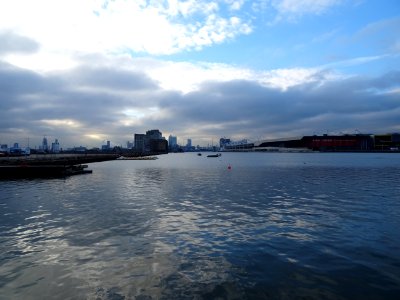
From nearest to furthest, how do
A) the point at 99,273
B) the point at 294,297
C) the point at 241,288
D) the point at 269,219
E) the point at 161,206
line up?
1. the point at 294,297
2. the point at 241,288
3. the point at 99,273
4. the point at 269,219
5. the point at 161,206

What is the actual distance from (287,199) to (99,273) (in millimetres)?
24440

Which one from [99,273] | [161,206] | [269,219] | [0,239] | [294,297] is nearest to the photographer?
[294,297]

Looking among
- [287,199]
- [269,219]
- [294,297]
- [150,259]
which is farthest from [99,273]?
[287,199]

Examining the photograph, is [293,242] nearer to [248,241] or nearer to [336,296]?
[248,241]

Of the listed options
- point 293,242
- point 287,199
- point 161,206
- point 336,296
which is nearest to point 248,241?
point 293,242

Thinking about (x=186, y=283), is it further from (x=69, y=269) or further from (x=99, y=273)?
(x=69, y=269)

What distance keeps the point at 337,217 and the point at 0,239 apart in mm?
23679

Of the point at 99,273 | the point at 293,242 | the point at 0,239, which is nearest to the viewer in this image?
the point at 99,273

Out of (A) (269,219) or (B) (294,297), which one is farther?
(A) (269,219)

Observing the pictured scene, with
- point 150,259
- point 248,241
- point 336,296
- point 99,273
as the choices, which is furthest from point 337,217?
point 99,273

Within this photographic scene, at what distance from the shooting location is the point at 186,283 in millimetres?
12656

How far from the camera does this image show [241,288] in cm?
1216

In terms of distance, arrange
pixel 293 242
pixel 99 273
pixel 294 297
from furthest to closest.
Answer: pixel 293 242 → pixel 99 273 → pixel 294 297

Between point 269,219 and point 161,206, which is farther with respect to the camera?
point 161,206
